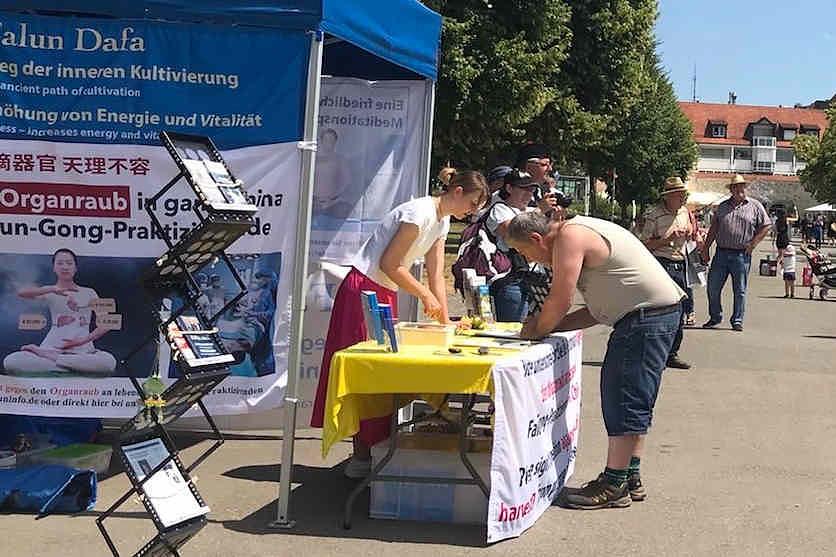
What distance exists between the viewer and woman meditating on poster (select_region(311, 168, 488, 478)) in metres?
5.79

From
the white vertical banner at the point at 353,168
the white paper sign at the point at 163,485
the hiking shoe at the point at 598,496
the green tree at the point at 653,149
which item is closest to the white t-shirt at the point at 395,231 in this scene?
the white vertical banner at the point at 353,168

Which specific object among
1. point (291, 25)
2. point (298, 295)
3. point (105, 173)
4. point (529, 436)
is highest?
point (291, 25)

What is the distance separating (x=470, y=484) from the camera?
17.5 feet

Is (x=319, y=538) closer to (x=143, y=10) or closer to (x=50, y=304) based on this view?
(x=50, y=304)

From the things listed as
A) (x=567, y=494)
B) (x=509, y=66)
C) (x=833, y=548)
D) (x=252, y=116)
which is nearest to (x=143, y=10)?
(x=252, y=116)

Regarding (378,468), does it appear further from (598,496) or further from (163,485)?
(163,485)

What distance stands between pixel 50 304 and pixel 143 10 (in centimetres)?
152

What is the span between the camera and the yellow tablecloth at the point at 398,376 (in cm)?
491

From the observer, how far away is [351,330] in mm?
5961

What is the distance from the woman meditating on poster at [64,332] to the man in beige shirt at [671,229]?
5.84 meters

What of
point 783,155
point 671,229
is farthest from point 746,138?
point 671,229

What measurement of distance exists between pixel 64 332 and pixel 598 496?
112 inches

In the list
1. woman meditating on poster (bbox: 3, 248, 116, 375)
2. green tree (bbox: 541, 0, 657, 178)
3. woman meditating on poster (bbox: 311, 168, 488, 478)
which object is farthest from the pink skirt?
green tree (bbox: 541, 0, 657, 178)

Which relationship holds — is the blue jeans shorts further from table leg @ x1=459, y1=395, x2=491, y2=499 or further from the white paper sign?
the white paper sign
